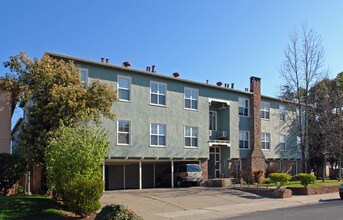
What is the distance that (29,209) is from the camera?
15594 millimetres

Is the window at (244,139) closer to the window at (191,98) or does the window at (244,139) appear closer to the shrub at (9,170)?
the window at (191,98)

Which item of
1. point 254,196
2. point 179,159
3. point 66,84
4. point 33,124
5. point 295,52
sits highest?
point 295,52

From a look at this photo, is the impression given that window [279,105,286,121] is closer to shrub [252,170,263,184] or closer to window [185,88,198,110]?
shrub [252,170,263,184]

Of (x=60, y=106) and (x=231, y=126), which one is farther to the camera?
(x=231, y=126)

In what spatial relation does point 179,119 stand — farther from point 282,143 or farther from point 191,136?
point 282,143

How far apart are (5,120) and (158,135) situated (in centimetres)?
1192

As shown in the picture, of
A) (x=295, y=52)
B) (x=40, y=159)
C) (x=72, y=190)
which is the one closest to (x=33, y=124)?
(x=40, y=159)

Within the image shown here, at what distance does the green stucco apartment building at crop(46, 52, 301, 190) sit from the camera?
28344 millimetres

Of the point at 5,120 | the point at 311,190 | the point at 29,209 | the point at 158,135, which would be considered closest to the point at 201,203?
the point at 29,209

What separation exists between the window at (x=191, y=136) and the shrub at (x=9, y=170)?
15848 millimetres

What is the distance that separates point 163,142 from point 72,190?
16.1m

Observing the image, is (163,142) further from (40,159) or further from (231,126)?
(40,159)

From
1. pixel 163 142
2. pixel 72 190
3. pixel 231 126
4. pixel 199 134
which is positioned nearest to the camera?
pixel 72 190

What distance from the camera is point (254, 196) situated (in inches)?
996
